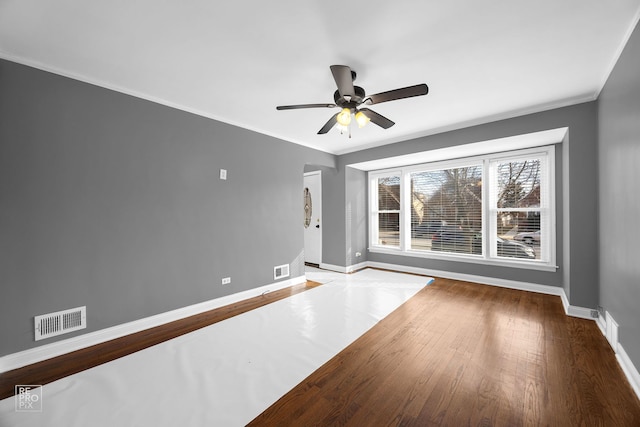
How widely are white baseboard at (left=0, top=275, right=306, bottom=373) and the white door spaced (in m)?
2.42

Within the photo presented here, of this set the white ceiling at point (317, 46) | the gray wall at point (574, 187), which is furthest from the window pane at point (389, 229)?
the white ceiling at point (317, 46)

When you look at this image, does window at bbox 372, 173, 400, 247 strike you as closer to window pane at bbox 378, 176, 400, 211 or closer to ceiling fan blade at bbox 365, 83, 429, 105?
window pane at bbox 378, 176, 400, 211

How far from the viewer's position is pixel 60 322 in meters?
2.33

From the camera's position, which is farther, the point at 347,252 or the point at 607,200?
the point at 347,252

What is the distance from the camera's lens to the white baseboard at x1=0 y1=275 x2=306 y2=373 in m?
2.14

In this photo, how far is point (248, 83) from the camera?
2.63 meters

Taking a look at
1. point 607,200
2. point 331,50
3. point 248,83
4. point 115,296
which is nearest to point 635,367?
point 607,200

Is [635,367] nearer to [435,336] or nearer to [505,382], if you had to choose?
[505,382]

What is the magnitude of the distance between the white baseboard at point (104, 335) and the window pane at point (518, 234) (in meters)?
4.17

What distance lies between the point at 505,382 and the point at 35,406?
3.22m

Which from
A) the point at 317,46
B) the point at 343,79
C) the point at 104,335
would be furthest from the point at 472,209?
the point at 104,335

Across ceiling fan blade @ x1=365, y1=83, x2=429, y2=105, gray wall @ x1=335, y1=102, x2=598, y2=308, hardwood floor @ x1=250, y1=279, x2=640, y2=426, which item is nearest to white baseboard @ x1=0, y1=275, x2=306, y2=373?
hardwood floor @ x1=250, y1=279, x2=640, y2=426

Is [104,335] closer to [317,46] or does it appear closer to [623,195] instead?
[317,46]

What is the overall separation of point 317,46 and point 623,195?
2724 mm
